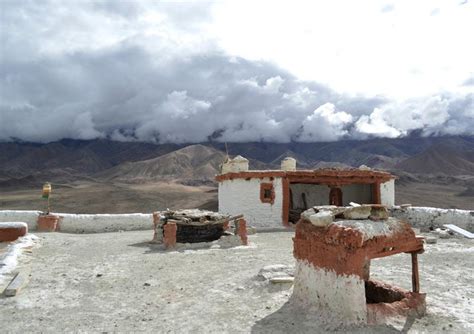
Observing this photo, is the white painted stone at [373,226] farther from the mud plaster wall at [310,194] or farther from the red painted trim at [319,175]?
the mud plaster wall at [310,194]

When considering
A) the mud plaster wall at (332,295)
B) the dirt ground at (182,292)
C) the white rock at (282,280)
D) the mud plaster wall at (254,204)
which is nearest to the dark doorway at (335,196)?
the mud plaster wall at (254,204)

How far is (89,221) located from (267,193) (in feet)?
26.0

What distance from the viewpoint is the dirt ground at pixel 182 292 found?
6.40 m

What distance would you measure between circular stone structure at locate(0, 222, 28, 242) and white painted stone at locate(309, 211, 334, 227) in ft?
35.7

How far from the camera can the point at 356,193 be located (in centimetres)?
2431

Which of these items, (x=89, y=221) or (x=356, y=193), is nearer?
(x=89, y=221)

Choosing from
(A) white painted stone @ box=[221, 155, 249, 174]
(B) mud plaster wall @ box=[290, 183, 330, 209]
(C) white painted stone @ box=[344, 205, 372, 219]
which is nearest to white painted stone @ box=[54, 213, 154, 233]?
(A) white painted stone @ box=[221, 155, 249, 174]

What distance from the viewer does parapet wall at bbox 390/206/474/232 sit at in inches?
664

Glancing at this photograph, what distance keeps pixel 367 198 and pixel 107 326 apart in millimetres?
19692

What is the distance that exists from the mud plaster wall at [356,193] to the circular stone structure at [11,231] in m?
16.3

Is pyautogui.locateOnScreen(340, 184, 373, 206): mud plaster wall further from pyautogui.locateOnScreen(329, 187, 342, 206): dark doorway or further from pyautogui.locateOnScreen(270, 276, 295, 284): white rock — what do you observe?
pyautogui.locateOnScreen(270, 276, 295, 284): white rock

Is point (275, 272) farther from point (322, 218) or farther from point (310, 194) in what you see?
point (310, 194)

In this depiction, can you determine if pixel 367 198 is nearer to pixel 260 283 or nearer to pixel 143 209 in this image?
pixel 260 283

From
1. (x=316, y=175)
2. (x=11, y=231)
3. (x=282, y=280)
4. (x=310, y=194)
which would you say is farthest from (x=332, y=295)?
(x=310, y=194)
